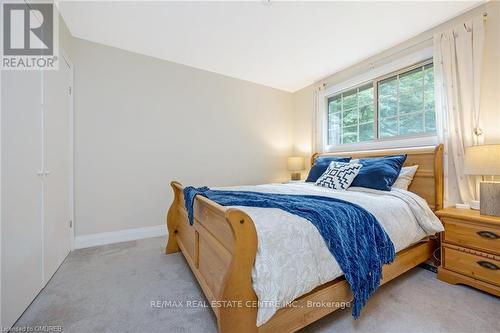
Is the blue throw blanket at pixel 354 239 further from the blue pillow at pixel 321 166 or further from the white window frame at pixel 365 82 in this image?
the white window frame at pixel 365 82

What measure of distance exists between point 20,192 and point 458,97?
3703 mm

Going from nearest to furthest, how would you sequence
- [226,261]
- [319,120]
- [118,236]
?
1. [226,261]
2. [118,236]
3. [319,120]

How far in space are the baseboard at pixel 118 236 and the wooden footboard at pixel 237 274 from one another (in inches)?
53.0

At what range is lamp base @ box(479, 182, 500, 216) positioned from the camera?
5.41 feet

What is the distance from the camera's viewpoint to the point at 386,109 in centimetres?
289

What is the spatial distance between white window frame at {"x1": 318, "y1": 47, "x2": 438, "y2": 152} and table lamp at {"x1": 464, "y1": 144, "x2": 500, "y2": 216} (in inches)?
24.7

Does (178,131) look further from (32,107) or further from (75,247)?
(75,247)

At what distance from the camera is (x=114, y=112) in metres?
2.73

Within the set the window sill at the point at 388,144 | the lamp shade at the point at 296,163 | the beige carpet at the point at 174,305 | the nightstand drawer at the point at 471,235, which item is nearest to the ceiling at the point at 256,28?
the window sill at the point at 388,144

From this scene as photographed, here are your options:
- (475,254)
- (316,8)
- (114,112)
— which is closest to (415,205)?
(475,254)

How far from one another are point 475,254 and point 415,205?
0.51 metres

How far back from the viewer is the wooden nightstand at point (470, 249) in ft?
5.15

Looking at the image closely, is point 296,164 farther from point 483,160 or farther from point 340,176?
point 483,160

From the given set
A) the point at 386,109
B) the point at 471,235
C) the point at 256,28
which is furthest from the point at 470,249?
the point at 256,28
